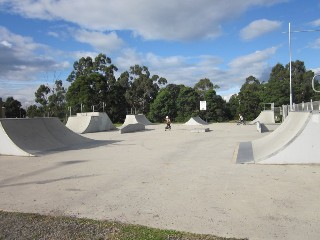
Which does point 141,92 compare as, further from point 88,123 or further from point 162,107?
point 88,123

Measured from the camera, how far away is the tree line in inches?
1953

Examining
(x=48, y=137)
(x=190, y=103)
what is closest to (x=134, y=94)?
(x=190, y=103)

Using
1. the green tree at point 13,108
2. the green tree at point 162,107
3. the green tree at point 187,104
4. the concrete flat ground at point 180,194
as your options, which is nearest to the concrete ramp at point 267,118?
the green tree at point 187,104

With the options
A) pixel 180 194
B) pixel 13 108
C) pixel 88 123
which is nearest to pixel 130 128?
pixel 88 123

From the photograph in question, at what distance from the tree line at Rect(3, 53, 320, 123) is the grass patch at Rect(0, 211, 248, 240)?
43974mm

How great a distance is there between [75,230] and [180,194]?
2306mm

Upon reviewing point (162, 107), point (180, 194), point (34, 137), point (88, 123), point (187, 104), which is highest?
point (187, 104)

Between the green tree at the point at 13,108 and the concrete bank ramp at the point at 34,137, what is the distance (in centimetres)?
4872

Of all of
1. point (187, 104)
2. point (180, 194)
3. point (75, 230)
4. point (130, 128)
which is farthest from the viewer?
point (187, 104)

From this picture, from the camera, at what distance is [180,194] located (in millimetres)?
5953

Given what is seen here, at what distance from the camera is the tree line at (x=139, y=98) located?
4959 cm

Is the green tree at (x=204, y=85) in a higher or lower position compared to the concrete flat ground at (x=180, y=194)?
higher

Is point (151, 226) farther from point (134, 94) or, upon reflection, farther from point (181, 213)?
point (134, 94)

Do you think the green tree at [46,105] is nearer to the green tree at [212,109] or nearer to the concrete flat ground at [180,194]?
the green tree at [212,109]
